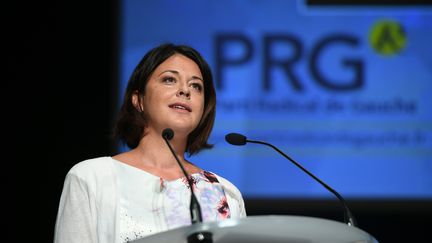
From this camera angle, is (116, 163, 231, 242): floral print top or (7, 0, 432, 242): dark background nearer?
(116, 163, 231, 242): floral print top

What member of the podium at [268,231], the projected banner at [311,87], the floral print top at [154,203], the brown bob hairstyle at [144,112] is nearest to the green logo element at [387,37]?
the projected banner at [311,87]

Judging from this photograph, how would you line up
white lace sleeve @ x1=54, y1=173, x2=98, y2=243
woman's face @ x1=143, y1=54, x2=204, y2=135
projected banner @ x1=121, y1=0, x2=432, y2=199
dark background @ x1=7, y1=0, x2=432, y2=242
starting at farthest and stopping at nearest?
dark background @ x1=7, y1=0, x2=432, y2=242
projected banner @ x1=121, y1=0, x2=432, y2=199
woman's face @ x1=143, y1=54, x2=204, y2=135
white lace sleeve @ x1=54, y1=173, x2=98, y2=243

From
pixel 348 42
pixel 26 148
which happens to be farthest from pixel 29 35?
pixel 348 42

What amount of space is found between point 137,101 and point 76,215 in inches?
19.4

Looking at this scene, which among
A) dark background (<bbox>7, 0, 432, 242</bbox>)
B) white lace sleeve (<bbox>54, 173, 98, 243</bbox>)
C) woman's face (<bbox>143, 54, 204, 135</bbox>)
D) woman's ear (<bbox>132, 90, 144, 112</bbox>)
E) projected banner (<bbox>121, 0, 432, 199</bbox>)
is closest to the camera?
white lace sleeve (<bbox>54, 173, 98, 243</bbox>)

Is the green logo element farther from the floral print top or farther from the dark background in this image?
the floral print top

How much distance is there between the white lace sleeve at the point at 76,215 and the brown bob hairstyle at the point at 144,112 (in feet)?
1.08

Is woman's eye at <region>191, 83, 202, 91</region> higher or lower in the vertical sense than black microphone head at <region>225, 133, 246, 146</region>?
higher

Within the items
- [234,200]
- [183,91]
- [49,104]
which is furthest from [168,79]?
[49,104]

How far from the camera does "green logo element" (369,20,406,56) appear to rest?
3629mm

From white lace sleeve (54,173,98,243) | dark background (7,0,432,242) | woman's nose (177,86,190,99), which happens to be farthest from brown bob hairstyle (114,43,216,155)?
dark background (7,0,432,242)

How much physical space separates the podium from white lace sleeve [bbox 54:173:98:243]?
533 mm

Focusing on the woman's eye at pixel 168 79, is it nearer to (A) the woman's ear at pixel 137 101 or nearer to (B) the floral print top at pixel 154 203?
(A) the woman's ear at pixel 137 101

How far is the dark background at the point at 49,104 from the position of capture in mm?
3744
